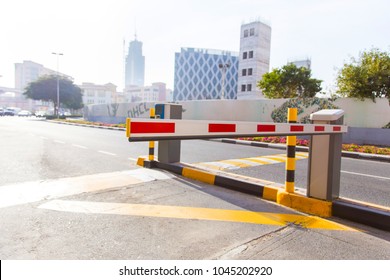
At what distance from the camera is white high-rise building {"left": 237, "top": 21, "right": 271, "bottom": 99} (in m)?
58.4

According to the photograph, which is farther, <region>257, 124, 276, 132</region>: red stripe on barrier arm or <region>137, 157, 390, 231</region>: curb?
<region>137, 157, 390, 231</region>: curb

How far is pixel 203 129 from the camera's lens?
255 centimetres

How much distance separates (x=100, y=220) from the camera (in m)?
3.17

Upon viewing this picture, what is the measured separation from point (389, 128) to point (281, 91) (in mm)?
18081

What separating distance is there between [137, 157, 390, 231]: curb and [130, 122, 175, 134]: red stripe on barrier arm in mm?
2303

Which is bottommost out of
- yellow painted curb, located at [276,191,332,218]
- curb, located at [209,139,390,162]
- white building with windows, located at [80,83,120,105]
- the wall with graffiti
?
yellow painted curb, located at [276,191,332,218]

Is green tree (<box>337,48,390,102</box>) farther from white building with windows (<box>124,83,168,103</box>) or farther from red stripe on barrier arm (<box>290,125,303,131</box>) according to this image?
white building with windows (<box>124,83,168,103</box>)

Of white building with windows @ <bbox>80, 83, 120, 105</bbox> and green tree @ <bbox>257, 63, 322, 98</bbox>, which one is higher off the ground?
white building with windows @ <bbox>80, 83, 120, 105</bbox>

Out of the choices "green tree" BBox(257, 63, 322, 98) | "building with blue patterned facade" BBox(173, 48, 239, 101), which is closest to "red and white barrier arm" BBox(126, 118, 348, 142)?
"green tree" BBox(257, 63, 322, 98)

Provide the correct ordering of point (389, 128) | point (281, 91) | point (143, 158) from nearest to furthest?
point (143, 158)
point (389, 128)
point (281, 91)

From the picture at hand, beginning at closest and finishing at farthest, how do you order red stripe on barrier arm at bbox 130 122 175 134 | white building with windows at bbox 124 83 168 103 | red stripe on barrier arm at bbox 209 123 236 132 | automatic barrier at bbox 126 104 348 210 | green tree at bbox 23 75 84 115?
red stripe on barrier arm at bbox 130 122 175 134
automatic barrier at bbox 126 104 348 210
red stripe on barrier arm at bbox 209 123 236 132
green tree at bbox 23 75 84 115
white building with windows at bbox 124 83 168 103

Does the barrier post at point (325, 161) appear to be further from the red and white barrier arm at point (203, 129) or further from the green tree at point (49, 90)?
the green tree at point (49, 90)

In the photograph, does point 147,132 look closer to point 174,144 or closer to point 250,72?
point 174,144
